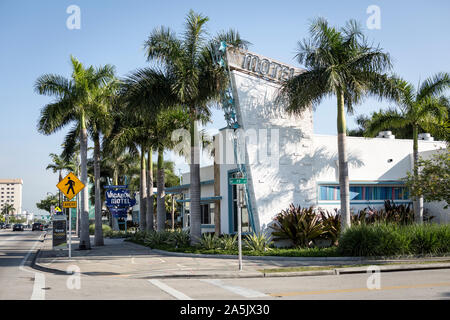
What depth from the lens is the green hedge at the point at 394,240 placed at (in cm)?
1609

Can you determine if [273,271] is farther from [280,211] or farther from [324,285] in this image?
[280,211]

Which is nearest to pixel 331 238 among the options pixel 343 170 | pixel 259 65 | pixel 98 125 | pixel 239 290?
pixel 343 170

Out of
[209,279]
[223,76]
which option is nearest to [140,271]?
[209,279]

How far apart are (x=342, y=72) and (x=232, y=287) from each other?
10464 millimetres

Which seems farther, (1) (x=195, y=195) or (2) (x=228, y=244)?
(1) (x=195, y=195)

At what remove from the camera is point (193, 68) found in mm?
19688

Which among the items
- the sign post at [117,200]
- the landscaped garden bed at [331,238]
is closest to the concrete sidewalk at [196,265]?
the landscaped garden bed at [331,238]

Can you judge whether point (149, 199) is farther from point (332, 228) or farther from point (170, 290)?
point (170, 290)

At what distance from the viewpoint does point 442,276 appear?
1254 cm

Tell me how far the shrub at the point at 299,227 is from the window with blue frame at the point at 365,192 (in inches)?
104

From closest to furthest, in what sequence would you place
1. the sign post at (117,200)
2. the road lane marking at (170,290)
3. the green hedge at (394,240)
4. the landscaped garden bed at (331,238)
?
1. the road lane marking at (170,290)
2. the green hedge at (394,240)
3. the landscaped garden bed at (331,238)
4. the sign post at (117,200)

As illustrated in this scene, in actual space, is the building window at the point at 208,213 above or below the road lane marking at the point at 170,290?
above

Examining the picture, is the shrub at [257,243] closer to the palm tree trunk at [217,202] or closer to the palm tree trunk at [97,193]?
the palm tree trunk at [217,202]
